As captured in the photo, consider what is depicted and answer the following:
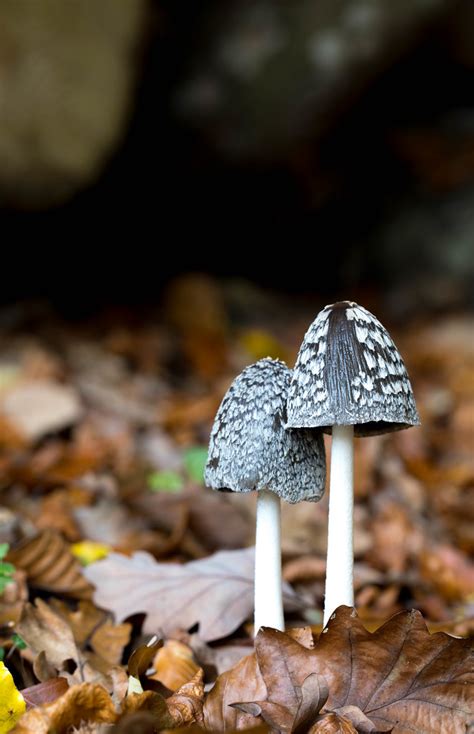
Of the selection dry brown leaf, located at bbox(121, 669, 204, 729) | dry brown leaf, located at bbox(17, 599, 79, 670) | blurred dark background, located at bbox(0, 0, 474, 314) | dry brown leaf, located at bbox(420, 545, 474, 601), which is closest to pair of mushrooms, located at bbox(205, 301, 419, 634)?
dry brown leaf, located at bbox(121, 669, 204, 729)

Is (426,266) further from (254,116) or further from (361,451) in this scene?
(361,451)

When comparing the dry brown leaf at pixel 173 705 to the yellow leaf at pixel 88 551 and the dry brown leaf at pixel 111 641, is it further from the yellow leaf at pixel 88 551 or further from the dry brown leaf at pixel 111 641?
the yellow leaf at pixel 88 551

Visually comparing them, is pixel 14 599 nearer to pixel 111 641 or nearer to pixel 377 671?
pixel 111 641

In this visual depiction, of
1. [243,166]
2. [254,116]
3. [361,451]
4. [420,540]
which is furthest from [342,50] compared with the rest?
[420,540]

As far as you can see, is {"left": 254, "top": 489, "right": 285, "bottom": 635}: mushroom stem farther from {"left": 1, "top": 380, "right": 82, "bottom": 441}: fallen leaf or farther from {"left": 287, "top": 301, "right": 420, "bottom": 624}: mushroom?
{"left": 1, "top": 380, "right": 82, "bottom": 441}: fallen leaf

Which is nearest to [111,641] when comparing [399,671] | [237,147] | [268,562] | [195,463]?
[268,562]

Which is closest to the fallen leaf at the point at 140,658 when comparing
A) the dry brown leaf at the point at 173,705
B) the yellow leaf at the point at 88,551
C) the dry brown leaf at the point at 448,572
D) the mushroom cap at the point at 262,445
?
the dry brown leaf at the point at 173,705
